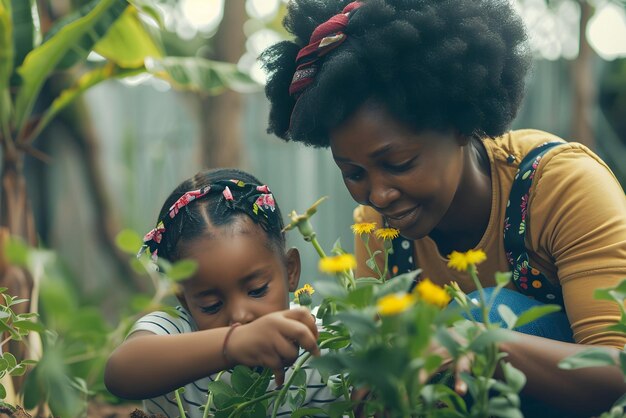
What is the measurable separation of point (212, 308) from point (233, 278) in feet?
0.29

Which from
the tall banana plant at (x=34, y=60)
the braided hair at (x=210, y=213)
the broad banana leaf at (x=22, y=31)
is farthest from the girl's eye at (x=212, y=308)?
the broad banana leaf at (x=22, y=31)

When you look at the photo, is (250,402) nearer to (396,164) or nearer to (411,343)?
(411,343)

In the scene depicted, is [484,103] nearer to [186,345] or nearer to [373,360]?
[186,345]

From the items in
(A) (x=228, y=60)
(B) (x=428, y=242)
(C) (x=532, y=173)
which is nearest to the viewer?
(C) (x=532, y=173)

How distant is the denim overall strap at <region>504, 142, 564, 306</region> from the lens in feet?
5.54

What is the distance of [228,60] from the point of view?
16.1ft

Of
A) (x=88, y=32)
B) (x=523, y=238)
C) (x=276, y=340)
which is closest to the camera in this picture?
(x=276, y=340)

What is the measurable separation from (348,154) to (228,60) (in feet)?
11.6

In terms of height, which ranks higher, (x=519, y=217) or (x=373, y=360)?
(x=373, y=360)

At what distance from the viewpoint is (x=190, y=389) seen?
5.35ft

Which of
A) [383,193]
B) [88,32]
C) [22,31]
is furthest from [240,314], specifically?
[22,31]

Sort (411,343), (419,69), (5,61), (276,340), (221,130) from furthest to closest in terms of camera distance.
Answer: (221,130)
(5,61)
(419,69)
(276,340)
(411,343)

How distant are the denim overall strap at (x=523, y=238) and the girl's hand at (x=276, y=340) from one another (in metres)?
0.76

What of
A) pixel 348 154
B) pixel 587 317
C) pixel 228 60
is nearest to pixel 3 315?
pixel 348 154
